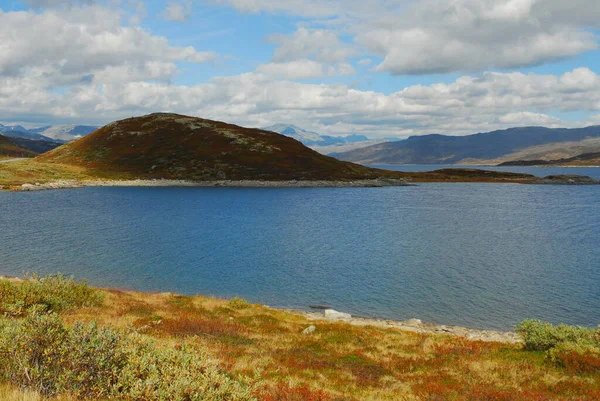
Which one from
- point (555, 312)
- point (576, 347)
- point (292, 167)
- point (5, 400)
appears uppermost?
point (292, 167)

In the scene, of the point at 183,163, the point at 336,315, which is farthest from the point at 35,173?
the point at 336,315

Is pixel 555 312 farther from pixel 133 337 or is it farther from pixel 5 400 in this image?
pixel 5 400

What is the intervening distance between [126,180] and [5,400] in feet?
529

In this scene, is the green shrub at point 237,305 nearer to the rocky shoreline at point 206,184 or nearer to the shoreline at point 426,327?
the shoreline at point 426,327

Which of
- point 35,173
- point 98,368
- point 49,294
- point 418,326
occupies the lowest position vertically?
point 418,326

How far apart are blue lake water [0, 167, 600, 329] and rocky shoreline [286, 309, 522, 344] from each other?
2197 mm

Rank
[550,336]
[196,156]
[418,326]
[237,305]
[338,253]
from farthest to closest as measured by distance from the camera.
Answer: [196,156]
[338,253]
[418,326]
[237,305]
[550,336]

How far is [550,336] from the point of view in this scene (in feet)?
64.9

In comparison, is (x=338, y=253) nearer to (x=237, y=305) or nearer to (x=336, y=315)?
(x=336, y=315)

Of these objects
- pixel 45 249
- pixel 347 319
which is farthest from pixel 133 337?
pixel 45 249

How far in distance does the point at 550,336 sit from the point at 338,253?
3946 cm

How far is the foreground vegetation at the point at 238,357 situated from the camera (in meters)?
8.92

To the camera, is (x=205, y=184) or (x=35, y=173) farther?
(x=205, y=184)

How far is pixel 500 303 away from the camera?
3803cm
